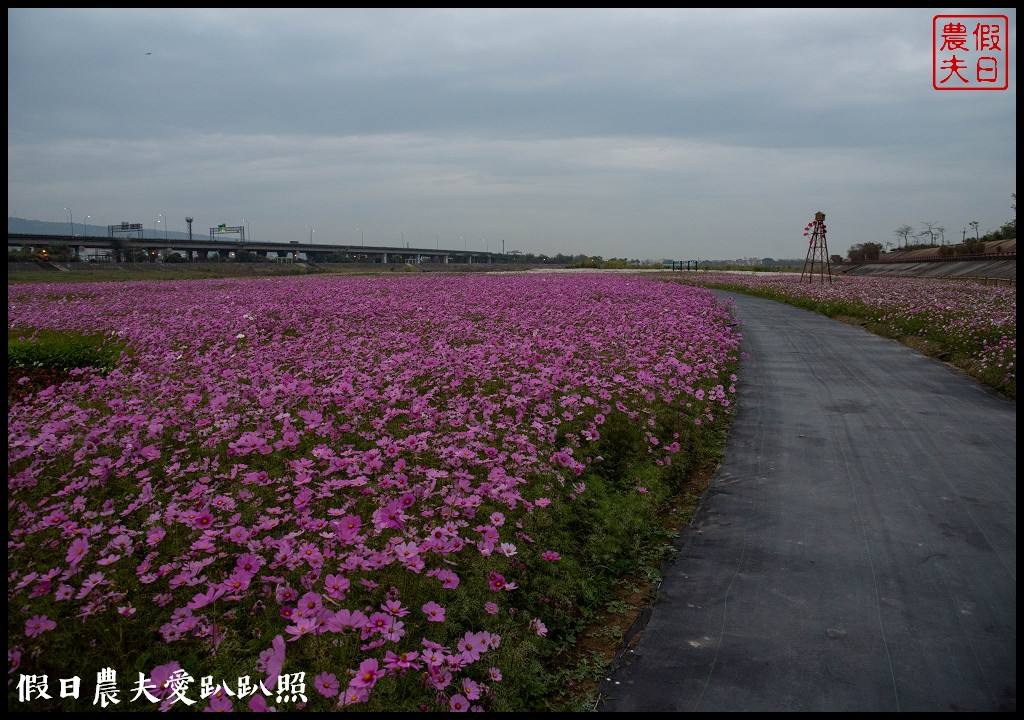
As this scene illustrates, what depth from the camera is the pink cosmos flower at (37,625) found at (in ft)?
11.2

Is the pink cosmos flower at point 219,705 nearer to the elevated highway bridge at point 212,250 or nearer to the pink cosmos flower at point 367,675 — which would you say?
the pink cosmos flower at point 367,675

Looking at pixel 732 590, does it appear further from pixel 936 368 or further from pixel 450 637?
pixel 936 368

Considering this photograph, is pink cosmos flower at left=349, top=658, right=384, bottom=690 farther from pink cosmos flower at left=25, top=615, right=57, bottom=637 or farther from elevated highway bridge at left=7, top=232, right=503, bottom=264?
elevated highway bridge at left=7, top=232, right=503, bottom=264

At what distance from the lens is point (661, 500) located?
623cm

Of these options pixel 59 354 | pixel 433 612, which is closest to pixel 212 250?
pixel 59 354

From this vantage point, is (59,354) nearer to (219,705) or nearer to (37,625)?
(37,625)

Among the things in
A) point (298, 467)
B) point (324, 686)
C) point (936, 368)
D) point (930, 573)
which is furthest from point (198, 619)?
point (936, 368)

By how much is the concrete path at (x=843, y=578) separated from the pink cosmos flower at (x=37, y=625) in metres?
2.99

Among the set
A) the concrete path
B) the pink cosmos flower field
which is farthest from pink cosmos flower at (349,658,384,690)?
the concrete path

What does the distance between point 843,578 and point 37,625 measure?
16.7ft

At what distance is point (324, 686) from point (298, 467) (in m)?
2.01

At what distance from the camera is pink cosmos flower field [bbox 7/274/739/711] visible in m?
3.46

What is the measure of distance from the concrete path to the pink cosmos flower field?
660mm

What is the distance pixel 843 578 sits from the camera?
4.62 m
